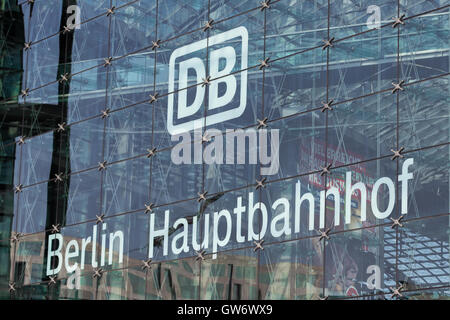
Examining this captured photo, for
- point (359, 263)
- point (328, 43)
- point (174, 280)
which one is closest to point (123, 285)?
point (174, 280)

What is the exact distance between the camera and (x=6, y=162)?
3228cm

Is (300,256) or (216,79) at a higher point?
(216,79)

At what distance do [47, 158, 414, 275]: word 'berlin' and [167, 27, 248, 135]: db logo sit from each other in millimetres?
1999

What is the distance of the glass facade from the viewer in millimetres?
24109

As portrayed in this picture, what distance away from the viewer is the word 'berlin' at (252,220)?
24141 millimetres

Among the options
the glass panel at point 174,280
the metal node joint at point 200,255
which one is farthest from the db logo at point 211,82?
the glass panel at point 174,280

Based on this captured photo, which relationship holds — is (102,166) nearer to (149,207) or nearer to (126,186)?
(126,186)

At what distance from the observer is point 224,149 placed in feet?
89.4

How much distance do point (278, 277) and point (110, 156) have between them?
6061 mm

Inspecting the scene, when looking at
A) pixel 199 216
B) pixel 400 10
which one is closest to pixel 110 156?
pixel 199 216

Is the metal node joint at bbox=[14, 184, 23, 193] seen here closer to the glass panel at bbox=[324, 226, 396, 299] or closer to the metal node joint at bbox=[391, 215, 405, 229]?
the glass panel at bbox=[324, 226, 396, 299]

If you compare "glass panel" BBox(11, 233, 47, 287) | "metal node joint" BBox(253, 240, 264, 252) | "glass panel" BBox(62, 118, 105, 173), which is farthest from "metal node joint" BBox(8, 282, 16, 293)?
"metal node joint" BBox(253, 240, 264, 252)
